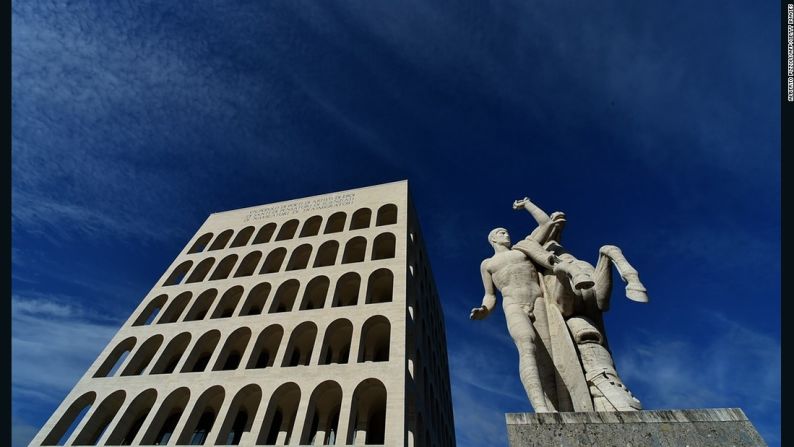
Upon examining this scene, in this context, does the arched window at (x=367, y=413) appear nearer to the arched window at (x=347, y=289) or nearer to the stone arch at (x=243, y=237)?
the arched window at (x=347, y=289)

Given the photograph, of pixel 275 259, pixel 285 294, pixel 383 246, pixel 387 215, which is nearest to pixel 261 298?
pixel 285 294

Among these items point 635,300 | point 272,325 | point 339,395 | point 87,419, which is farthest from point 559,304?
point 87,419

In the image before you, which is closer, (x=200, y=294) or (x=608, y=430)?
(x=608, y=430)

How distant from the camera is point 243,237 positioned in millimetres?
28984

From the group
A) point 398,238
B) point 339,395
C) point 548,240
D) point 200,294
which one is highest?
point 398,238

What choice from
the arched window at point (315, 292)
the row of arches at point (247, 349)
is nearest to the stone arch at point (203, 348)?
the row of arches at point (247, 349)

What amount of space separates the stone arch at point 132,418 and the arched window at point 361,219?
1471cm

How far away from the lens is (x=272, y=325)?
2038 cm

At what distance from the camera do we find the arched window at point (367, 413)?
1622cm

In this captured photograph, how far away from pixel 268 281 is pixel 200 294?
15.0ft

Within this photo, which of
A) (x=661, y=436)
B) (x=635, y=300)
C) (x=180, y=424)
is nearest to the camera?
(x=661, y=436)

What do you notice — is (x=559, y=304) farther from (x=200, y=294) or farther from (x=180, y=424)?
(x=200, y=294)

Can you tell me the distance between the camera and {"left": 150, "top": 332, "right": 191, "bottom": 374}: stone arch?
20.1 meters

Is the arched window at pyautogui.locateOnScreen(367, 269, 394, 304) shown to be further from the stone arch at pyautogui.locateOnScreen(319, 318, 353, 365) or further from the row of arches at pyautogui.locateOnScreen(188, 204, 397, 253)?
the row of arches at pyautogui.locateOnScreen(188, 204, 397, 253)
